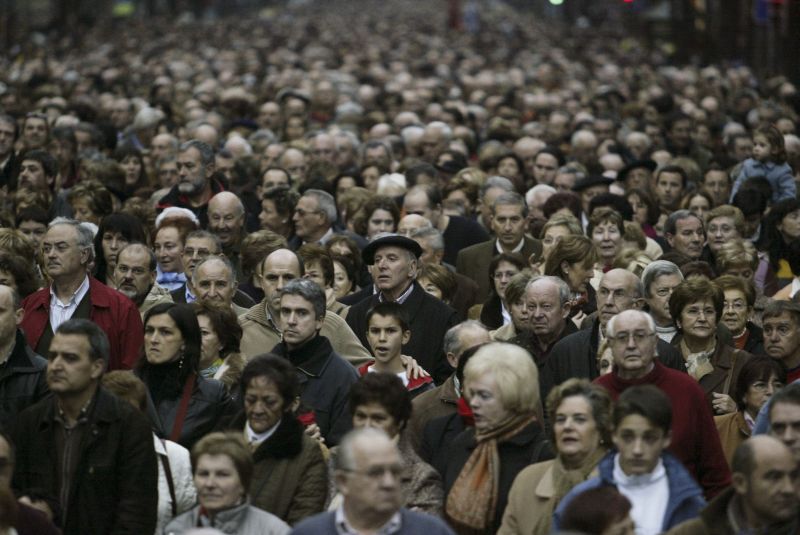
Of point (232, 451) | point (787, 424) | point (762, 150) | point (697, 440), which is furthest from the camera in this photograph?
point (762, 150)

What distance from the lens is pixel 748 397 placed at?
10219 mm

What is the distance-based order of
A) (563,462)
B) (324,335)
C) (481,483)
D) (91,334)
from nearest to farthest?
1. (563,462)
2. (481,483)
3. (91,334)
4. (324,335)

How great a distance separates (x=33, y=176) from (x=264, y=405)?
8408 mm

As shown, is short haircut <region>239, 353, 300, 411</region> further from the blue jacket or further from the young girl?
the young girl

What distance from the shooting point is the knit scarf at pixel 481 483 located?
29.0 ft

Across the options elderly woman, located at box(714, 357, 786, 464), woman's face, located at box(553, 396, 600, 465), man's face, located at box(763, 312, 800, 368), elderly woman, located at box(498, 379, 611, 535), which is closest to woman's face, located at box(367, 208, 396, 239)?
man's face, located at box(763, 312, 800, 368)

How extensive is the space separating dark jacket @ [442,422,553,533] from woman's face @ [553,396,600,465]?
0.36 m

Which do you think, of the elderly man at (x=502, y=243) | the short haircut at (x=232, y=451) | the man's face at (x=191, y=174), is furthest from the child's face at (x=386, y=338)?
the man's face at (x=191, y=174)

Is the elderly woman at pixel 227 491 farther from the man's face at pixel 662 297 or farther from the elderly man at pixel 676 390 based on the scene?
the man's face at pixel 662 297

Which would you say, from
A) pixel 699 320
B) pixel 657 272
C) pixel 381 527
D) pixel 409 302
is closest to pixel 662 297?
pixel 657 272

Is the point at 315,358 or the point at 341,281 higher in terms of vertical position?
the point at 315,358

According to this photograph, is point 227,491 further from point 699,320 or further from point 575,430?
point 699,320

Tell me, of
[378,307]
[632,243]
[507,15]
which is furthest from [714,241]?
[507,15]

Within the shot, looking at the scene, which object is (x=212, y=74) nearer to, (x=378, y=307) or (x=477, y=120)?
(x=477, y=120)
